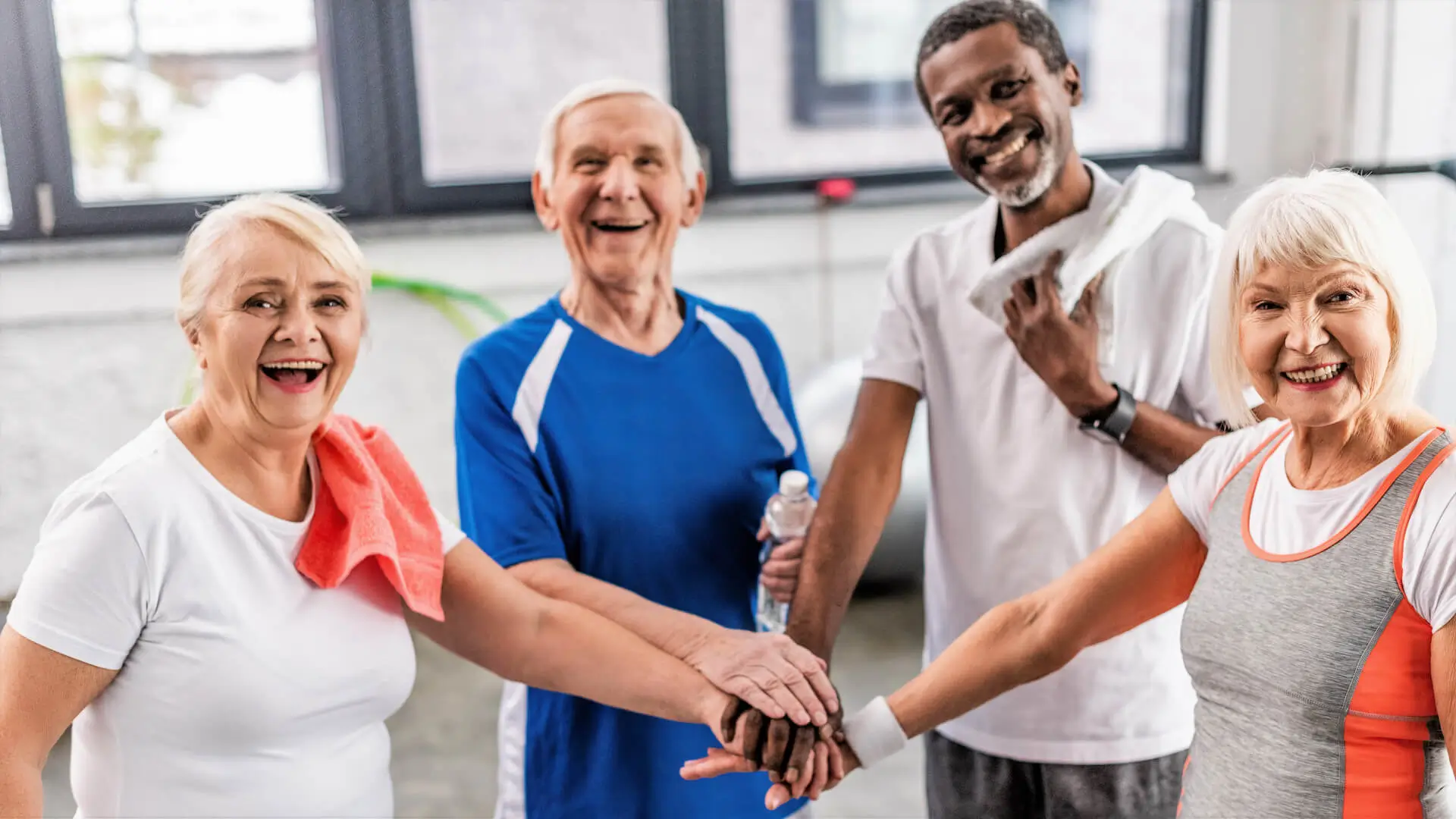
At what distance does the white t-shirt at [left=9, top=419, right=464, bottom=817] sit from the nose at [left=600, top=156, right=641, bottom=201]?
0.59 meters

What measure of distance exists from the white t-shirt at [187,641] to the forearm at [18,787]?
0.08 meters

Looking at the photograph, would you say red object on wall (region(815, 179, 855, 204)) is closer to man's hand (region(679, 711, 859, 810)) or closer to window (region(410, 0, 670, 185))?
window (region(410, 0, 670, 185))

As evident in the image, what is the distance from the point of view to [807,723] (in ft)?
5.39

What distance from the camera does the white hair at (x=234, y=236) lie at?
1.30 metres

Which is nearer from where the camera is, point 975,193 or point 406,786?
point 406,786

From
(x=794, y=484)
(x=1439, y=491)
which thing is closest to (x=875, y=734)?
(x=794, y=484)

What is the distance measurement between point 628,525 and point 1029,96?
76cm

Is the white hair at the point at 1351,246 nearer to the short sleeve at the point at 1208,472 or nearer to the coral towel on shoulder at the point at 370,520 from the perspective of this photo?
the short sleeve at the point at 1208,472

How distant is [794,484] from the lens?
65.3 inches

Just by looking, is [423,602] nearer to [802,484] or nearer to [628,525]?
[628,525]

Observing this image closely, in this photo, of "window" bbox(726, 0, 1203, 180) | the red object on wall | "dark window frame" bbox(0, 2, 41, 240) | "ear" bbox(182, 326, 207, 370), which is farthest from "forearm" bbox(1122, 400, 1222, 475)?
"dark window frame" bbox(0, 2, 41, 240)

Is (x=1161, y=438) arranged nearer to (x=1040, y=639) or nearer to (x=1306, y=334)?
(x=1040, y=639)

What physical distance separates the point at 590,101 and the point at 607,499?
0.54m

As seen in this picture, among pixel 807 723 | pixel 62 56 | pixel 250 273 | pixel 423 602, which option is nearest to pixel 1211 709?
pixel 807 723
